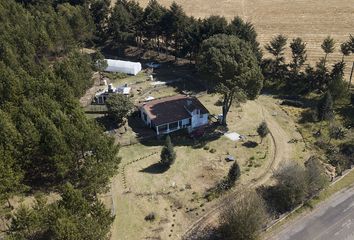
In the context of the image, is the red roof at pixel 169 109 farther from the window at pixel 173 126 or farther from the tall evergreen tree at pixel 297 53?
the tall evergreen tree at pixel 297 53

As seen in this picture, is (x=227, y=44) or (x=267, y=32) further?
(x=267, y=32)

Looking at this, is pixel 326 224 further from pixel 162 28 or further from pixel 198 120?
pixel 162 28

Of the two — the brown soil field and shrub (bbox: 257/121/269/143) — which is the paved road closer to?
shrub (bbox: 257/121/269/143)

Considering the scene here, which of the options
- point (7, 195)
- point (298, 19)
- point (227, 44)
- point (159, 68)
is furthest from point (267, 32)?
point (7, 195)

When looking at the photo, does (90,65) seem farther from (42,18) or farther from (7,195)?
(7,195)

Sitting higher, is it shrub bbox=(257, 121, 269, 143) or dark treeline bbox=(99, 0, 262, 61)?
dark treeline bbox=(99, 0, 262, 61)

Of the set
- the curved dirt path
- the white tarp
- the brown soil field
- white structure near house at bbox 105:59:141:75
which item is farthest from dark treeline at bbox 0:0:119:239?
the brown soil field

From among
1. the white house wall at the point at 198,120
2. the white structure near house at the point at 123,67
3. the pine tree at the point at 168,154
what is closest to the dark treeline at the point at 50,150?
the pine tree at the point at 168,154
